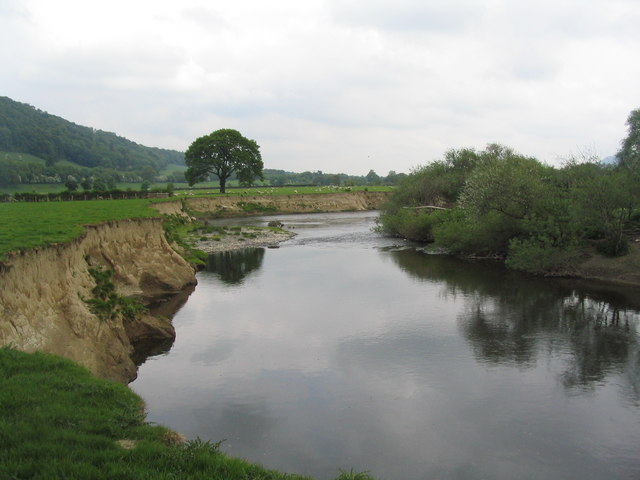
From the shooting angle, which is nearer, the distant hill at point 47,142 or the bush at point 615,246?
the bush at point 615,246

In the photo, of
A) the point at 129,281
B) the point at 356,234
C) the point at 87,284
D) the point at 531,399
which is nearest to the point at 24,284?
the point at 87,284

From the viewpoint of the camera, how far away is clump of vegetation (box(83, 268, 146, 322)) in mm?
16812

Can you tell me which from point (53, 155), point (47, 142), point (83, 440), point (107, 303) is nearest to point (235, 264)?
point (107, 303)

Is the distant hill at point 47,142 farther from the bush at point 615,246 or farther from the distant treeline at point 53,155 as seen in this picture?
the bush at point 615,246

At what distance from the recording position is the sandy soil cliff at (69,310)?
1246 centimetres

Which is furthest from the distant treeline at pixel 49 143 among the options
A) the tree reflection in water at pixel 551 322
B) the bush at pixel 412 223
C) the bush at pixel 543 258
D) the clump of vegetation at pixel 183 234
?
the tree reflection in water at pixel 551 322

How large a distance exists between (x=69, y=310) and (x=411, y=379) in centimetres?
1083

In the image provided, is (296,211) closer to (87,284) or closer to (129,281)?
(129,281)

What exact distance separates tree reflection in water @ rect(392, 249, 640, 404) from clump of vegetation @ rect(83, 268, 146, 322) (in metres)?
13.3

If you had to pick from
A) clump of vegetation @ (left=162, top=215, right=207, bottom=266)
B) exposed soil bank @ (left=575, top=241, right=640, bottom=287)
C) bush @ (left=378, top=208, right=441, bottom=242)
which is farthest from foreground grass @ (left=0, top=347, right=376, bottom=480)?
bush @ (left=378, top=208, right=441, bottom=242)

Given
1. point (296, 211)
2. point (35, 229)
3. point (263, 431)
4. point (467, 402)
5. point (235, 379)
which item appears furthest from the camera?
Result: point (296, 211)

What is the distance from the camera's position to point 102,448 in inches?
296

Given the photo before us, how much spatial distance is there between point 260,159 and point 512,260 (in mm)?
68008

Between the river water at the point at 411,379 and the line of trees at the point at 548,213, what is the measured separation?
4198 mm
